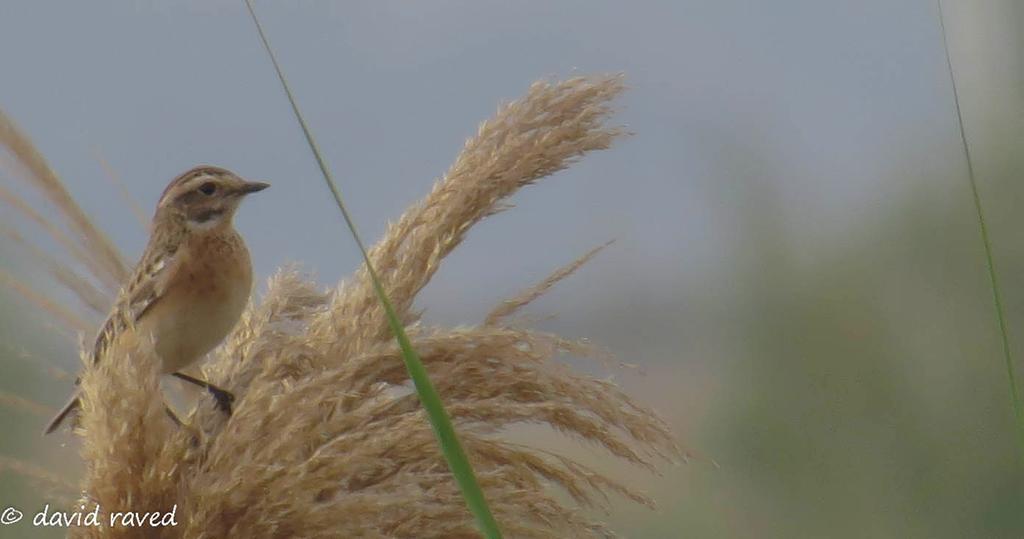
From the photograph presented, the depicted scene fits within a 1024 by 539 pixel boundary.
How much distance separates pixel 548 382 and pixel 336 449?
0.85 ft

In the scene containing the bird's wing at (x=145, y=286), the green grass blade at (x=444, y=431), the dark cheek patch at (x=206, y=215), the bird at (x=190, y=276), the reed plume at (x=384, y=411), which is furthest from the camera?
the dark cheek patch at (x=206, y=215)

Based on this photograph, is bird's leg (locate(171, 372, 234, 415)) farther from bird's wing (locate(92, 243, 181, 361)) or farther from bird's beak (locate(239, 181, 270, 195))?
bird's beak (locate(239, 181, 270, 195))

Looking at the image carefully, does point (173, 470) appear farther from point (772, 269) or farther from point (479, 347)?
point (772, 269)

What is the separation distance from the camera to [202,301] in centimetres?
188

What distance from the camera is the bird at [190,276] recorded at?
1.77 m

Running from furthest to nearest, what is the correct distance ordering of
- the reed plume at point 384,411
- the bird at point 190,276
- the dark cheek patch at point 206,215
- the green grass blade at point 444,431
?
the dark cheek patch at point 206,215
the bird at point 190,276
the reed plume at point 384,411
the green grass blade at point 444,431

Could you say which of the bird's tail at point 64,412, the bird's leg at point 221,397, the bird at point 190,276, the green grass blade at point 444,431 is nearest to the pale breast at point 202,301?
the bird at point 190,276

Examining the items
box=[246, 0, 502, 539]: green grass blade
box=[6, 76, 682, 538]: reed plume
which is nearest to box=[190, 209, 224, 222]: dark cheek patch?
box=[6, 76, 682, 538]: reed plume

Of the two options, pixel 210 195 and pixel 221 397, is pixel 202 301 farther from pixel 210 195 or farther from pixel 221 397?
pixel 221 397

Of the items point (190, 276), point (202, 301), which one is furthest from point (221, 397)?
point (190, 276)

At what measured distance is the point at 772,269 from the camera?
4172 millimetres

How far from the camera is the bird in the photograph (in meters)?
1.77

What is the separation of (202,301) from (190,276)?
4.1 inches

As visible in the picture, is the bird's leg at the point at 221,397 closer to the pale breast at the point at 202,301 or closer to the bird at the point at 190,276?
the bird at the point at 190,276
